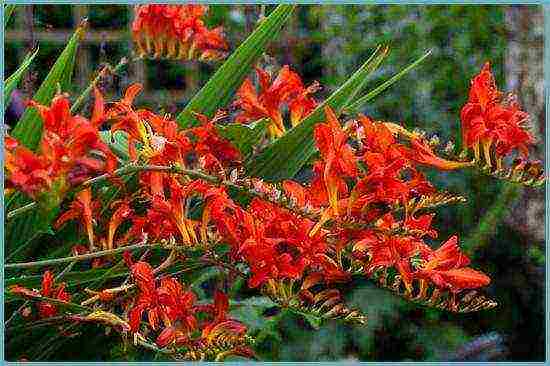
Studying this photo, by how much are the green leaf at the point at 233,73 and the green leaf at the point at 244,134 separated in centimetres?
6

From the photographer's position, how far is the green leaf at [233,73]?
2.69ft

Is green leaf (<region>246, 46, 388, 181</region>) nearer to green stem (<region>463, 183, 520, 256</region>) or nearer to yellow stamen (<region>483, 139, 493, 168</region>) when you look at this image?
yellow stamen (<region>483, 139, 493, 168</region>)

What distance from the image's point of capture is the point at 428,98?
2.28m

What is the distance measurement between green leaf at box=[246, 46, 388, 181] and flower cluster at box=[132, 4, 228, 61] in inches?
13.1

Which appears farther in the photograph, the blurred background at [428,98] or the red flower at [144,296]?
the blurred background at [428,98]

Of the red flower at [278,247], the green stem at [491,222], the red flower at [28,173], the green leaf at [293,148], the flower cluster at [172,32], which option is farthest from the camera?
the green stem at [491,222]

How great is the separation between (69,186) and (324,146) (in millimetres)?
197

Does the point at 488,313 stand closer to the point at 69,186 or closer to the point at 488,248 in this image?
the point at 488,248

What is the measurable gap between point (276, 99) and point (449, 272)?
0.79 ft

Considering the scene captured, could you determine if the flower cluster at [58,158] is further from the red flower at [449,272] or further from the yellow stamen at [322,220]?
the red flower at [449,272]

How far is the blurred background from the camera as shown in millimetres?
1934

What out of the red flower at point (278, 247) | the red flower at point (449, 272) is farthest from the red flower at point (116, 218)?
the red flower at point (449, 272)

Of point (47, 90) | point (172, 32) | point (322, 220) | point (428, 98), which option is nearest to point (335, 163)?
point (322, 220)

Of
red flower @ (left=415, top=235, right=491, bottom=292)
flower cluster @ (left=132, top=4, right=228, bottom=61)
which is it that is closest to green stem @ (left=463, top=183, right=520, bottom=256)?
flower cluster @ (left=132, top=4, right=228, bottom=61)
